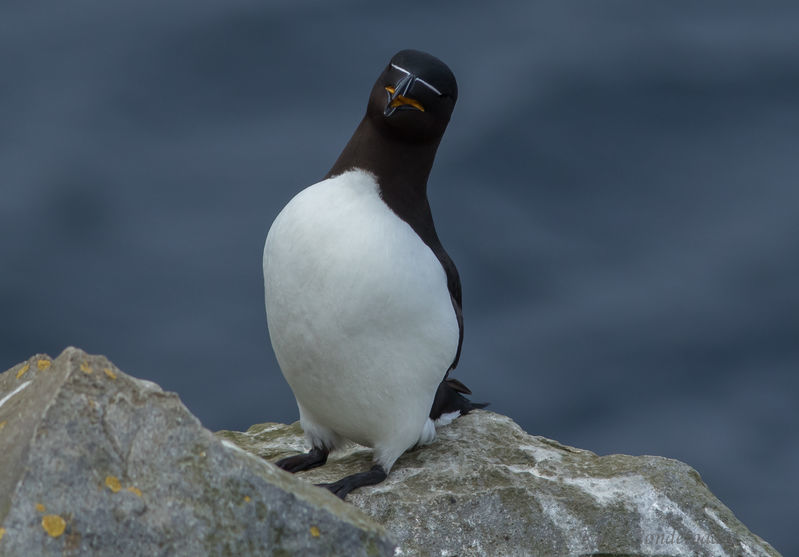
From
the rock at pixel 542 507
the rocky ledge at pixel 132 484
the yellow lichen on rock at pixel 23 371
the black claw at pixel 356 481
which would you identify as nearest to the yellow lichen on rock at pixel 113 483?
the rocky ledge at pixel 132 484

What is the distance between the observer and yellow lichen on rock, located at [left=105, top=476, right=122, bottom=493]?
351cm

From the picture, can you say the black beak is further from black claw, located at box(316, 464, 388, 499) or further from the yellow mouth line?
black claw, located at box(316, 464, 388, 499)

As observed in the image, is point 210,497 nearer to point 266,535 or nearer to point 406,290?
point 266,535

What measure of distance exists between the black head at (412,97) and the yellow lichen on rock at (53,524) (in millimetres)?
2856

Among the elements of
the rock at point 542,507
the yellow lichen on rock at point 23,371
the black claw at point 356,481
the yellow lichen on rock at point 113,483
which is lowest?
the black claw at point 356,481

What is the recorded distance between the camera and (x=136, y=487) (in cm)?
355

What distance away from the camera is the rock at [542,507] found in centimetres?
551

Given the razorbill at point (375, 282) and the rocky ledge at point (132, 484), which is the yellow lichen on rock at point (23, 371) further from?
the razorbill at point (375, 282)

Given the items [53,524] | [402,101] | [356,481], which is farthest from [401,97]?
[53,524]

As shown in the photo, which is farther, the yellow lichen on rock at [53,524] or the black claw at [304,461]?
the black claw at [304,461]

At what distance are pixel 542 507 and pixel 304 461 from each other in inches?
52.6

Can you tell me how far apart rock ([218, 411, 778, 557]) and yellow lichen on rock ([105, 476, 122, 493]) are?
2064 millimetres

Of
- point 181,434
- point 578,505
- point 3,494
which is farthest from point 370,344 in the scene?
point 3,494

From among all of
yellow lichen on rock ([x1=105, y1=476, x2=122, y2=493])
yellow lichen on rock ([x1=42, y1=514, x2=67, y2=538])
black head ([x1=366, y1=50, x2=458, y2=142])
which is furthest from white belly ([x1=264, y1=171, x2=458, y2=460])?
yellow lichen on rock ([x1=42, y1=514, x2=67, y2=538])
